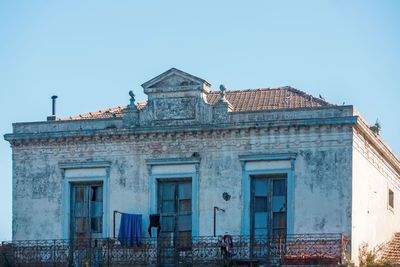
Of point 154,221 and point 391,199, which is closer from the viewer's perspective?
point 154,221

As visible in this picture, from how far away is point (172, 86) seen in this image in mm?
33469

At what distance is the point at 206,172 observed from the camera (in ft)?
108

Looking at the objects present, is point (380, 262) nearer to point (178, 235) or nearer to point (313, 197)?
point (313, 197)

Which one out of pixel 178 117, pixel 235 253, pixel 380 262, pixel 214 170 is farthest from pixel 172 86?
pixel 380 262

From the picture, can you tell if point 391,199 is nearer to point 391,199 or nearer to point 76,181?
point 391,199

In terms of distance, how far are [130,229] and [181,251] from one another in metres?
1.79

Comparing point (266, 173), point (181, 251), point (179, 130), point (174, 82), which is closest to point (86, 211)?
point (181, 251)

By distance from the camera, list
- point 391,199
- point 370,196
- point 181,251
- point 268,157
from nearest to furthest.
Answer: point 268,157 → point 181,251 → point 370,196 → point 391,199

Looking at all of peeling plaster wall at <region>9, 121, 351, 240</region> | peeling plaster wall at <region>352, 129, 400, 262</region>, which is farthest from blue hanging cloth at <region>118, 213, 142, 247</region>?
peeling plaster wall at <region>352, 129, 400, 262</region>

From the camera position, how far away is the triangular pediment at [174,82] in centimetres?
3328

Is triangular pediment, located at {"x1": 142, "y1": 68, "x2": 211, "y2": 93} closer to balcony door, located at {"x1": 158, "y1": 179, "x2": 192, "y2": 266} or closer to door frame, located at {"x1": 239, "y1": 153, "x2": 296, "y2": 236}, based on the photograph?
door frame, located at {"x1": 239, "y1": 153, "x2": 296, "y2": 236}

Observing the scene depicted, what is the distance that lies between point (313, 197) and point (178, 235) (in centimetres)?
462

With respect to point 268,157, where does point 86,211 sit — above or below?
below

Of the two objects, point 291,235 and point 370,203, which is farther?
point 370,203
